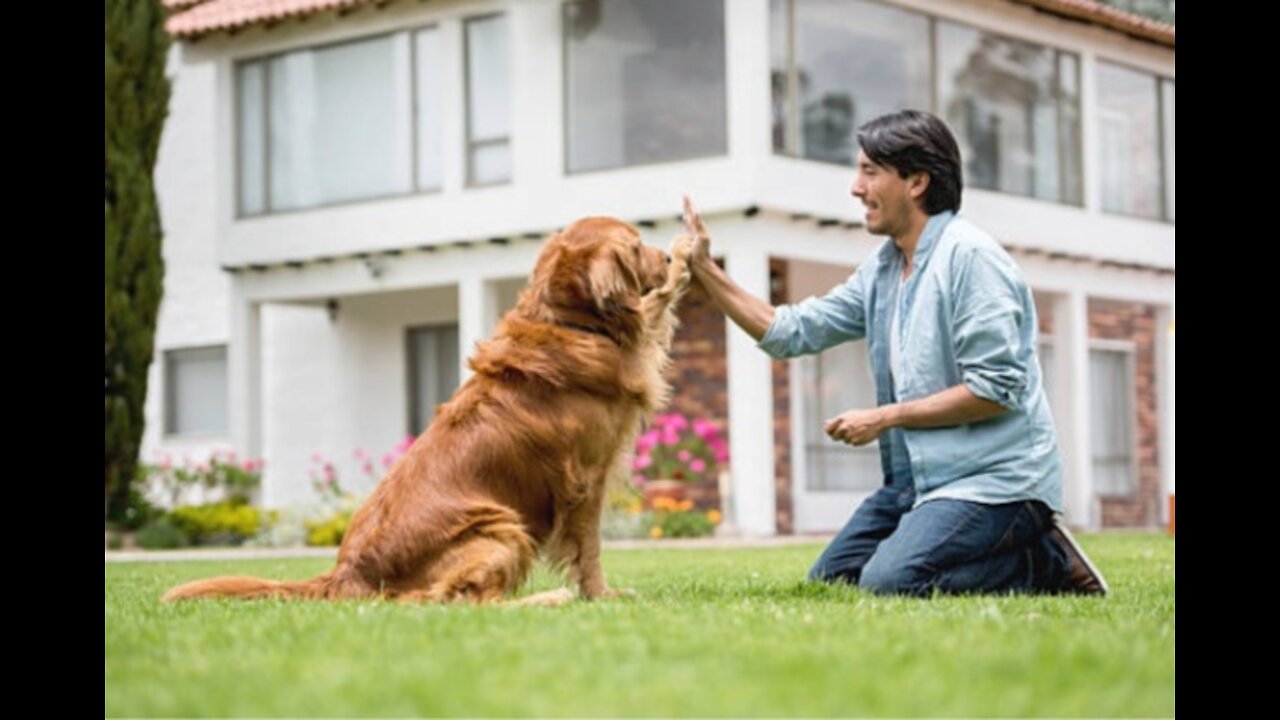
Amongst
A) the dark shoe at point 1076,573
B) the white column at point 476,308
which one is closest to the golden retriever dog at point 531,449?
the dark shoe at point 1076,573

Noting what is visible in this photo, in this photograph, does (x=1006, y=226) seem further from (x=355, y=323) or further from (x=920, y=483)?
(x=920, y=483)

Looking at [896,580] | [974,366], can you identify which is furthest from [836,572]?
[974,366]

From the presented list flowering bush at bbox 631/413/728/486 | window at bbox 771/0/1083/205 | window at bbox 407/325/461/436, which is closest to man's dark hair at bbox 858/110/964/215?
window at bbox 771/0/1083/205

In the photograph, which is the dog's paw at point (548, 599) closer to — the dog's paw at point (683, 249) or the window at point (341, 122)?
the dog's paw at point (683, 249)

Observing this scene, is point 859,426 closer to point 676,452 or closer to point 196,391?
point 676,452

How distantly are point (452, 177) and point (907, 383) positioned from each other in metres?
12.6

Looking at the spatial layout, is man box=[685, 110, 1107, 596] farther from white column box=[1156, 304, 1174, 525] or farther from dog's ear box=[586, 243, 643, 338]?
white column box=[1156, 304, 1174, 525]

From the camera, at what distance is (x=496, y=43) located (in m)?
19.0

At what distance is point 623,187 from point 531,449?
11.6 metres

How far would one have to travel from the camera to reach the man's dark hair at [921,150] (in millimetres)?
7082

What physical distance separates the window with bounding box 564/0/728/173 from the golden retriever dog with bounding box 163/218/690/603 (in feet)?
35.7

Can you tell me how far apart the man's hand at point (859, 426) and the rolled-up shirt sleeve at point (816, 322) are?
914mm

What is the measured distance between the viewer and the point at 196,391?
23.2 metres

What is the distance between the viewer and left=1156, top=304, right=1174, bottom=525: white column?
74.2ft
